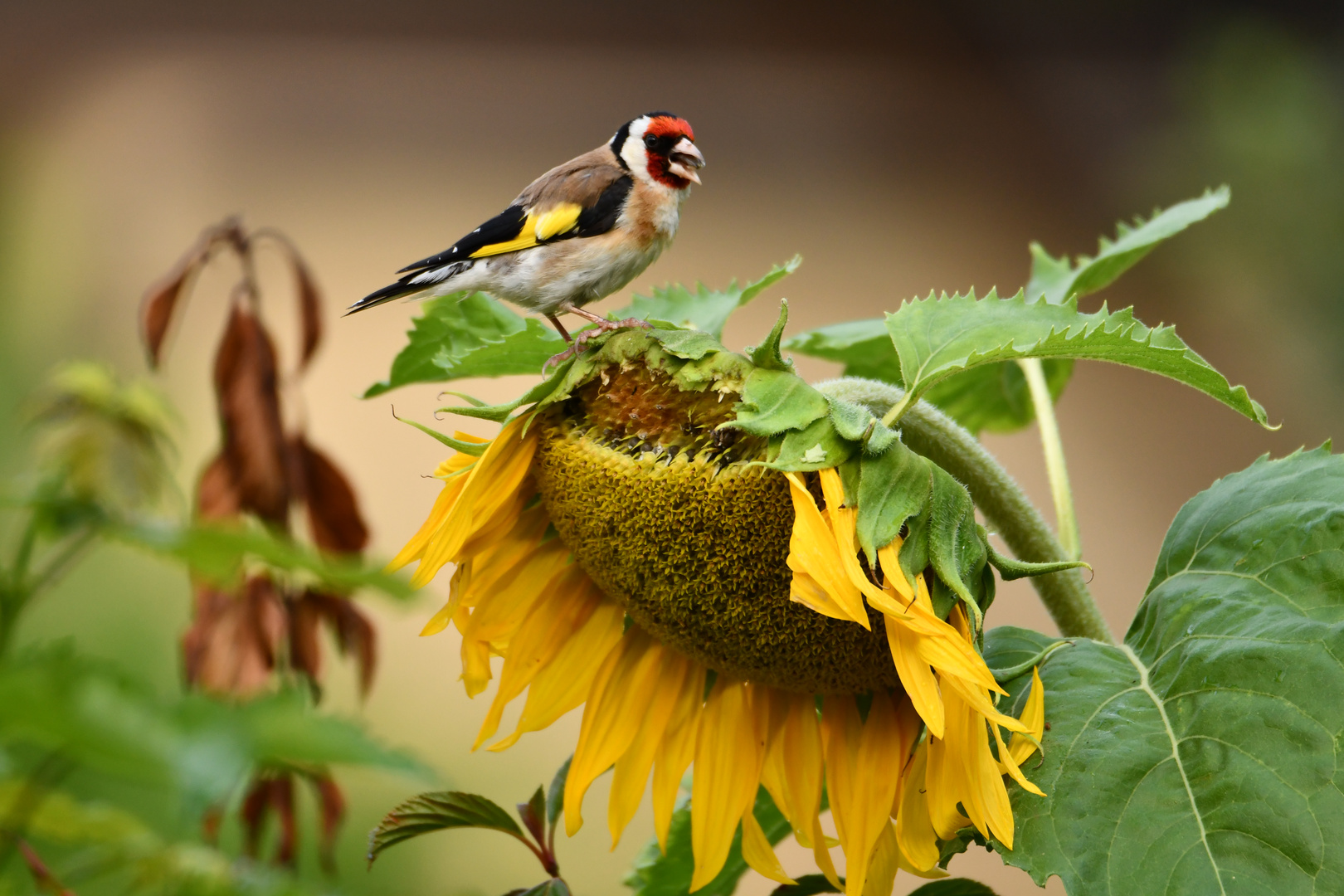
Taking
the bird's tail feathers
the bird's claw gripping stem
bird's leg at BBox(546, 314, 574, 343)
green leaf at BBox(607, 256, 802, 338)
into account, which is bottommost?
the bird's claw gripping stem

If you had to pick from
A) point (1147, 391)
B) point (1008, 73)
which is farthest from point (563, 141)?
point (1147, 391)

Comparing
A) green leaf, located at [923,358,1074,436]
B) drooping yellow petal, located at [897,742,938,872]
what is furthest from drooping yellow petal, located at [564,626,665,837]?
green leaf, located at [923,358,1074,436]

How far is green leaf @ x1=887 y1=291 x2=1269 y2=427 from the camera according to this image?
12.4 inches

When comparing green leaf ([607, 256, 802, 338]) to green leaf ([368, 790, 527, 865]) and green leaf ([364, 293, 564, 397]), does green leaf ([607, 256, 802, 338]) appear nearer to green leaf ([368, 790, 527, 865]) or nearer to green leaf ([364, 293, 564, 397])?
green leaf ([364, 293, 564, 397])

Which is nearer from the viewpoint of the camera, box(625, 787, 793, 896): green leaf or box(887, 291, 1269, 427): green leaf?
box(887, 291, 1269, 427): green leaf

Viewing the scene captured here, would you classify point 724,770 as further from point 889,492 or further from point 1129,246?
point 1129,246

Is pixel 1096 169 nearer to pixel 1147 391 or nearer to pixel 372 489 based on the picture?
pixel 1147 391

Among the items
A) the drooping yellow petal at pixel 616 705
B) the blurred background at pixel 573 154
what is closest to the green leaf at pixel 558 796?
the drooping yellow petal at pixel 616 705

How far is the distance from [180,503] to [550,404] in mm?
221

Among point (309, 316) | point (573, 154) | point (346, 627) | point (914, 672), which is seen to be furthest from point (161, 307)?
point (573, 154)

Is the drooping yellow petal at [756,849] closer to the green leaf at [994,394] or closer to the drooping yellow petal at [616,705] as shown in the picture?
the drooping yellow petal at [616,705]

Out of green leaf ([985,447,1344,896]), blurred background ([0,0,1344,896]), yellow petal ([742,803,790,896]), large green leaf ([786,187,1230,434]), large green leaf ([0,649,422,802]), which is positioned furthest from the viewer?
blurred background ([0,0,1344,896])

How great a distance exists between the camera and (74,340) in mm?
2180

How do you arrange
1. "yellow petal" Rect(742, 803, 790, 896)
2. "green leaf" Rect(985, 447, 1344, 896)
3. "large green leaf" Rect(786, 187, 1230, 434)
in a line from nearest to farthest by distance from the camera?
"green leaf" Rect(985, 447, 1344, 896) → "yellow petal" Rect(742, 803, 790, 896) → "large green leaf" Rect(786, 187, 1230, 434)
